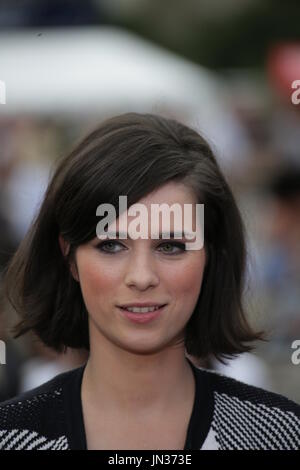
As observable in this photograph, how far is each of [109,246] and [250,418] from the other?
0.57m

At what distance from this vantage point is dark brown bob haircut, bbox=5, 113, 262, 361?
242 centimetres

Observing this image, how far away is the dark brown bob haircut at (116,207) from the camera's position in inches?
95.1

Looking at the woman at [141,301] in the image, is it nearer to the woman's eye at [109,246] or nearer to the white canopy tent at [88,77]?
the woman's eye at [109,246]

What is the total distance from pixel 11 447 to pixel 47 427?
0.10m

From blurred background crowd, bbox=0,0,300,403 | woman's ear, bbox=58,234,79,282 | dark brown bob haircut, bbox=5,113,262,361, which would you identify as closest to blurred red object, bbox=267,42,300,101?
blurred background crowd, bbox=0,0,300,403

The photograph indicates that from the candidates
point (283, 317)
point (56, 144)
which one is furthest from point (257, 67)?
point (283, 317)

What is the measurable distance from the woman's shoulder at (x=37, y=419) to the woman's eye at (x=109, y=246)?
1.25 feet

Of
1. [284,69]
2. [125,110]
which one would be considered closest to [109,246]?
[125,110]

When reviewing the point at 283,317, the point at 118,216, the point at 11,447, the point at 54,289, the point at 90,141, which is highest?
the point at 90,141

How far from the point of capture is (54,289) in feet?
8.89

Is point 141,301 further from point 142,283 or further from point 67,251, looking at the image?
point 67,251

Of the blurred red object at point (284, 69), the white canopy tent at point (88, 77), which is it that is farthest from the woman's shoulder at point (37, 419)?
the blurred red object at point (284, 69)

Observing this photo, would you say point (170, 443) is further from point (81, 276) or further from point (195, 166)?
point (195, 166)

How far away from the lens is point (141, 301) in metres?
2.33
